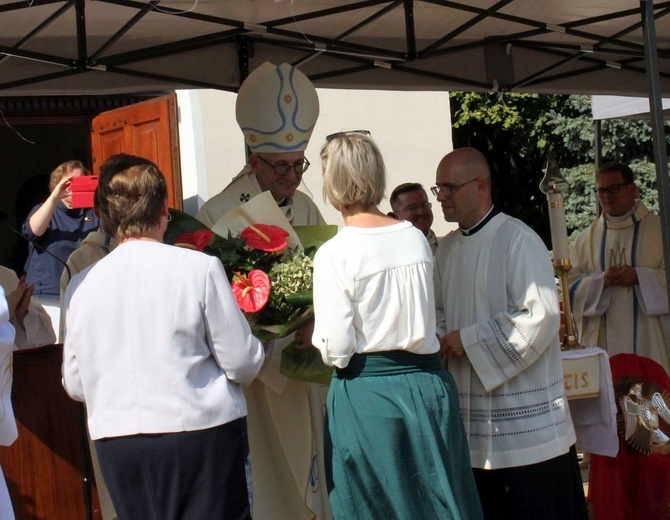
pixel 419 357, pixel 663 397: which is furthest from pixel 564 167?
pixel 419 357

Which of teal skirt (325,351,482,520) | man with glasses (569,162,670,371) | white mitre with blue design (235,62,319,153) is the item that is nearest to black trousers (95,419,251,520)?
teal skirt (325,351,482,520)

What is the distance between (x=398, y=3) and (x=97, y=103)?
473cm

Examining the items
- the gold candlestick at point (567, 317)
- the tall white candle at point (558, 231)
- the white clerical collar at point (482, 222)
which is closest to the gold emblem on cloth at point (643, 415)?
the gold candlestick at point (567, 317)

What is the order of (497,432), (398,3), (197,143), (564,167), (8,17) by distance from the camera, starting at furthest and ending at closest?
(564,167), (197,143), (398,3), (8,17), (497,432)

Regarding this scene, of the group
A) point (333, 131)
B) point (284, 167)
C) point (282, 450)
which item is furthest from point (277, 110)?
point (333, 131)

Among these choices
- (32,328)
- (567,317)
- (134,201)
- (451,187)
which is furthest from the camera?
(32,328)

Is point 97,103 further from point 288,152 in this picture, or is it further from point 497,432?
point 497,432

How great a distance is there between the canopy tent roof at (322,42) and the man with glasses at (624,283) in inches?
32.1

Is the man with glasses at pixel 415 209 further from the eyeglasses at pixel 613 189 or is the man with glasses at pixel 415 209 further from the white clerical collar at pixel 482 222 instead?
the white clerical collar at pixel 482 222

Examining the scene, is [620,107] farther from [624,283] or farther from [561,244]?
[561,244]

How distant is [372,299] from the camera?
3.58 m

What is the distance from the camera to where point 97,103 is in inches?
378

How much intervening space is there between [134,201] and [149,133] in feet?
17.4

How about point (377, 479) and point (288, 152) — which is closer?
point (377, 479)
